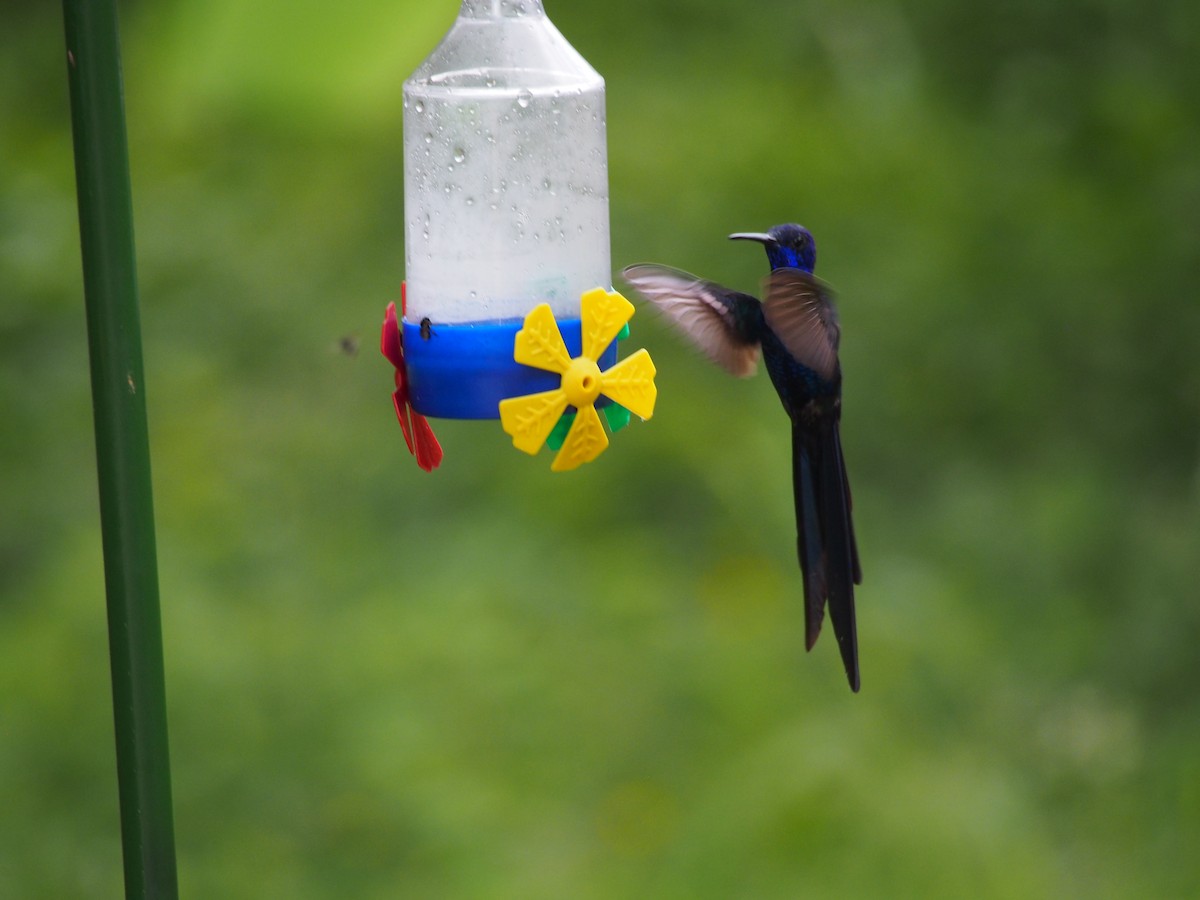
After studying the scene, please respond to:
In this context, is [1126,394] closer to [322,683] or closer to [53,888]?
[322,683]

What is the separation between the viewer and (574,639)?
443 centimetres

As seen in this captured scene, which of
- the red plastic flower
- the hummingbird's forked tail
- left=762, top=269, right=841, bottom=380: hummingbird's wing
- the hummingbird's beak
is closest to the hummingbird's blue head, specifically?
the hummingbird's beak

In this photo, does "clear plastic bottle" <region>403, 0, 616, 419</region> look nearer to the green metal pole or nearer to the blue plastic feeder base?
the blue plastic feeder base

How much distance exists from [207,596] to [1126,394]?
12.6 feet

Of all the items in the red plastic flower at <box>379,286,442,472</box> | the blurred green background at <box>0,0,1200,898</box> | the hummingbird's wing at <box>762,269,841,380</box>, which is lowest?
the blurred green background at <box>0,0,1200,898</box>

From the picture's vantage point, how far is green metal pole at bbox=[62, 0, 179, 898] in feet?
4.24

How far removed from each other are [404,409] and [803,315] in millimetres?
566

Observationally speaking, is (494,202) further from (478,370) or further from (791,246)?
(791,246)

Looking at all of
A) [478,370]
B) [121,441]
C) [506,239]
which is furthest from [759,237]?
[121,441]

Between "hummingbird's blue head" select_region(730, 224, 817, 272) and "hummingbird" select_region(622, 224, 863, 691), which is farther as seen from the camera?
"hummingbird's blue head" select_region(730, 224, 817, 272)

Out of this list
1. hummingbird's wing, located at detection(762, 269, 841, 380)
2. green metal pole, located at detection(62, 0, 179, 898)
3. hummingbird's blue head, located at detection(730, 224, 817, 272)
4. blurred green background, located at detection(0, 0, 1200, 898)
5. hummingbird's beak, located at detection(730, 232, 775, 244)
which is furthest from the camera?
blurred green background, located at detection(0, 0, 1200, 898)

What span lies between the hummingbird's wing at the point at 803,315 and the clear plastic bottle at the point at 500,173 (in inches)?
10.7

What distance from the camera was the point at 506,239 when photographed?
1.89 m

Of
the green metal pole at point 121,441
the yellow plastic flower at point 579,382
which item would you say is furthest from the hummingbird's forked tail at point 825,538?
the green metal pole at point 121,441
